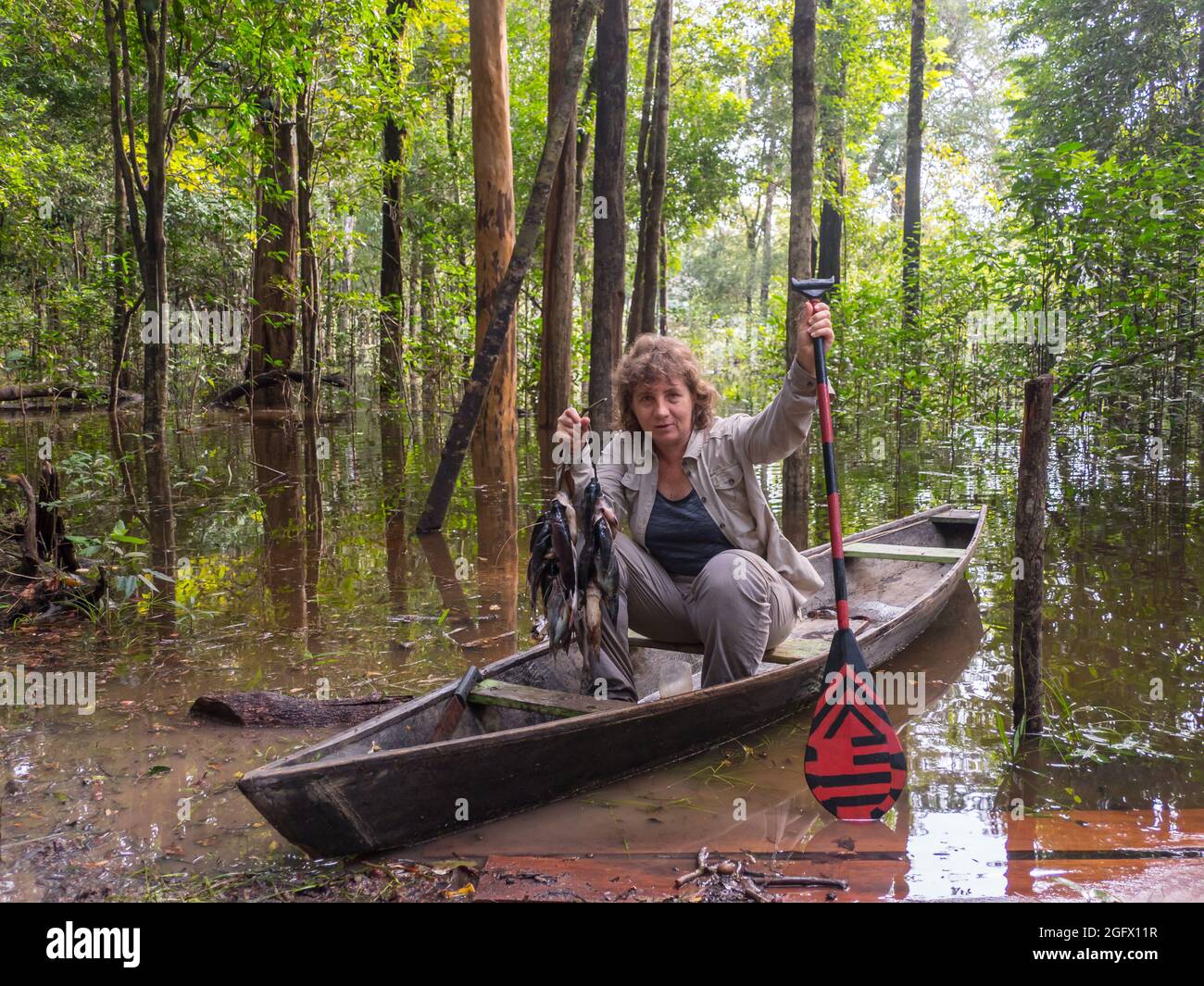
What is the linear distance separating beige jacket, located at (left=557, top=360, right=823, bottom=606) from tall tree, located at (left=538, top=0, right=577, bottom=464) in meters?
6.81

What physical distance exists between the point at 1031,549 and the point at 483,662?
8.59 feet

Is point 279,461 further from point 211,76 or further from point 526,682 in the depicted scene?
point 526,682

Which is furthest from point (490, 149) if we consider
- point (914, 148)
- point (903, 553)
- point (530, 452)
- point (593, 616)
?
point (914, 148)

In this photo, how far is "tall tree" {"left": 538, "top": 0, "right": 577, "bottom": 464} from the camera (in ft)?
33.4

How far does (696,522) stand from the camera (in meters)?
3.91

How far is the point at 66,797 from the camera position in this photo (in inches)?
129

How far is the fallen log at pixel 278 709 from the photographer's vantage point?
12.8 feet

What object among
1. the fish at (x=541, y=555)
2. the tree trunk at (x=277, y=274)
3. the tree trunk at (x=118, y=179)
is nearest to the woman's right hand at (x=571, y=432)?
the fish at (x=541, y=555)

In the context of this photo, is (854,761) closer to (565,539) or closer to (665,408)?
(565,539)

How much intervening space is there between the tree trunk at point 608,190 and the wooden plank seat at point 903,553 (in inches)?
112

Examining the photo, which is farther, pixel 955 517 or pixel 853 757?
pixel 955 517
